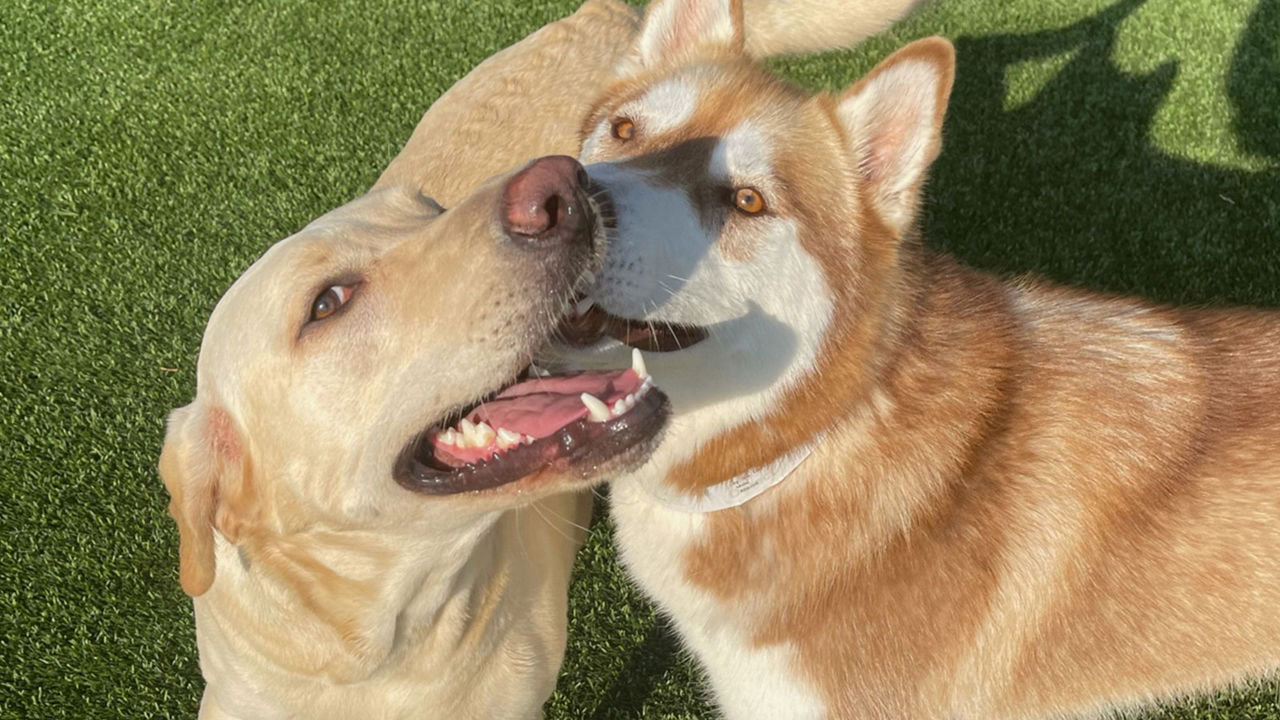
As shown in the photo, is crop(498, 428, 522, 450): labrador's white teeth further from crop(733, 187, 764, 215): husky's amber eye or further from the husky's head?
crop(733, 187, 764, 215): husky's amber eye

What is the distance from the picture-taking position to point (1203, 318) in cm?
252

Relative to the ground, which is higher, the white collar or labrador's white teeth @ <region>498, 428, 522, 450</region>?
labrador's white teeth @ <region>498, 428, 522, 450</region>

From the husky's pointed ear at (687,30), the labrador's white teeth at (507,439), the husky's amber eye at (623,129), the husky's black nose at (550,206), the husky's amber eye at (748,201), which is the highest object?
the husky's pointed ear at (687,30)

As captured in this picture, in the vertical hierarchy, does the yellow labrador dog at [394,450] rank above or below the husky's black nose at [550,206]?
below

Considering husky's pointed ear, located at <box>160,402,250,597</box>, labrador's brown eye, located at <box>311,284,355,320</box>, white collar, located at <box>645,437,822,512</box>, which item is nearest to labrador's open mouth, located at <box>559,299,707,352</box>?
white collar, located at <box>645,437,822,512</box>

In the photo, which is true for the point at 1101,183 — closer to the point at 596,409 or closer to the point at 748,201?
the point at 748,201

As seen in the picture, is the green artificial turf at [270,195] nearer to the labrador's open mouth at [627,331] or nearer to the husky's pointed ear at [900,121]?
the labrador's open mouth at [627,331]

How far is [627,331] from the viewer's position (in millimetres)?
2025

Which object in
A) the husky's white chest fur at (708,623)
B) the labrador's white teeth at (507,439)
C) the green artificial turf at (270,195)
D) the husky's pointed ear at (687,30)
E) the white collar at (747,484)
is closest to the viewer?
the labrador's white teeth at (507,439)

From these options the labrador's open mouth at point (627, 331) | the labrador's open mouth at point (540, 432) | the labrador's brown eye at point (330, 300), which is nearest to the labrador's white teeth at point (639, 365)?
the labrador's open mouth at point (540, 432)

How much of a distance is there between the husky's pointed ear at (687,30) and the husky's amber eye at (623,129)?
406 mm

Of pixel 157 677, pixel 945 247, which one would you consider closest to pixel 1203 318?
pixel 945 247

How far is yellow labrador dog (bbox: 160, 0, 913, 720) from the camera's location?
181 centimetres

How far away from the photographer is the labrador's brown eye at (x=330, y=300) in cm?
199
